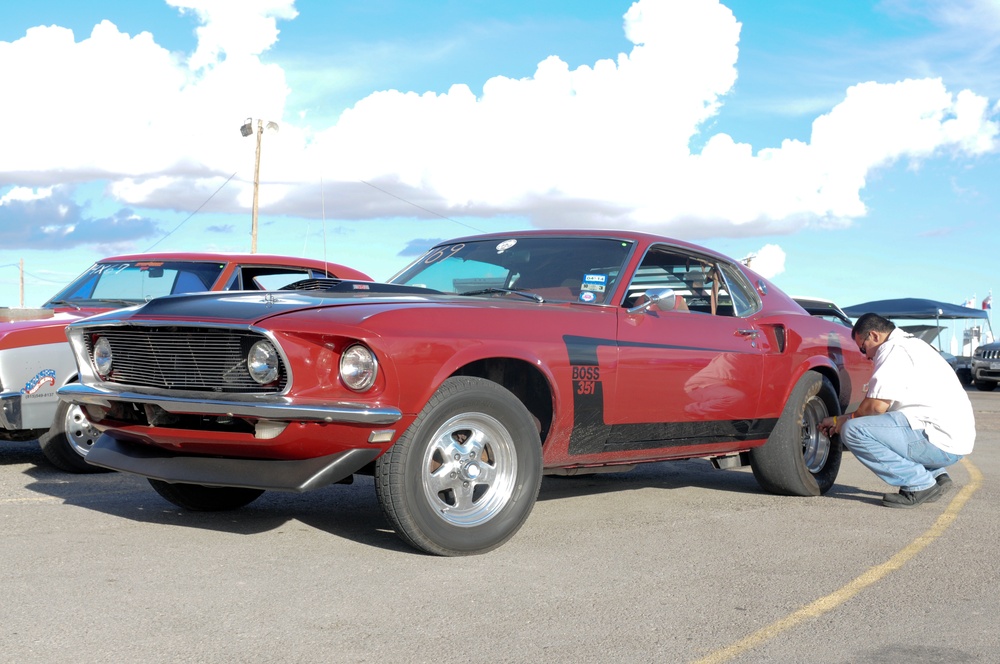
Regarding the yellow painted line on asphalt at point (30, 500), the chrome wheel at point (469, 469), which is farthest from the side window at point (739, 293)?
the yellow painted line on asphalt at point (30, 500)

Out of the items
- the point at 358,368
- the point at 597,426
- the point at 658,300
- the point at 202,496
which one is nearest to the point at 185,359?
the point at 358,368

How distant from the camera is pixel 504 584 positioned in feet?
14.0

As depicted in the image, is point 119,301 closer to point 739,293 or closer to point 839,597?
point 739,293

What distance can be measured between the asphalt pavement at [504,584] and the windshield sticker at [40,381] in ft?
3.02

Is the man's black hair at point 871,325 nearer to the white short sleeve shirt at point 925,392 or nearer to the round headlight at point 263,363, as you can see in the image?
the white short sleeve shirt at point 925,392

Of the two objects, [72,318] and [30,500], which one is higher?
[72,318]

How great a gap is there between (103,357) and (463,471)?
186cm

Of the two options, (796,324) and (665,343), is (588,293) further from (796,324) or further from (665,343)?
(796,324)

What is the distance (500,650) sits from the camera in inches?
133

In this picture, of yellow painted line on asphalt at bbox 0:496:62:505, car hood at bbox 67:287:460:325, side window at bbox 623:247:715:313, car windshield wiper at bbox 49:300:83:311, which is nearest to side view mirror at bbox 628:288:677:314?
side window at bbox 623:247:715:313

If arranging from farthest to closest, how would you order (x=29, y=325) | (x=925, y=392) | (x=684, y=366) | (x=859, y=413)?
(x=29, y=325) < (x=859, y=413) < (x=925, y=392) < (x=684, y=366)

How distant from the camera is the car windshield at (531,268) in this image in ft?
19.3

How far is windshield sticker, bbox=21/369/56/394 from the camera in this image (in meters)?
7.07

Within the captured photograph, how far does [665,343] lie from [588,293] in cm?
49
